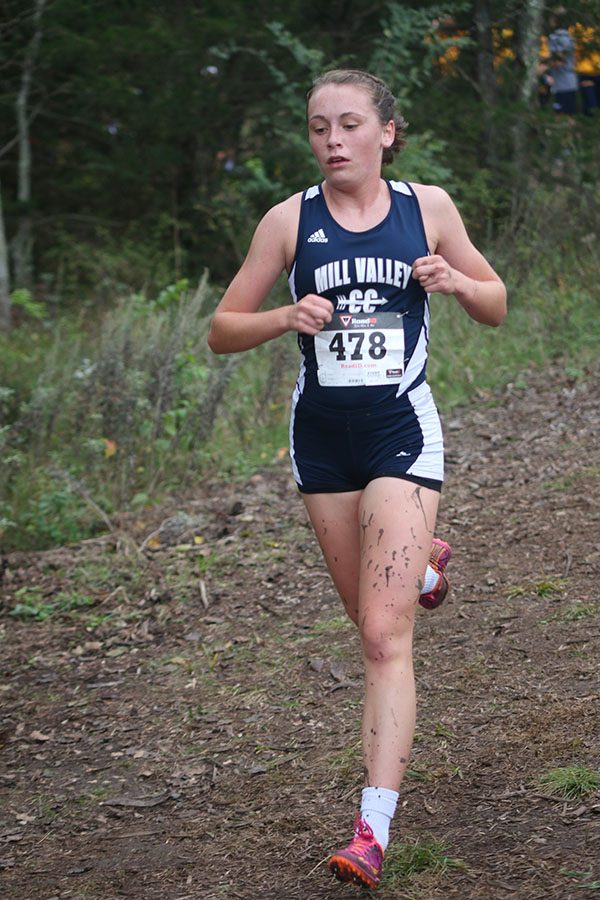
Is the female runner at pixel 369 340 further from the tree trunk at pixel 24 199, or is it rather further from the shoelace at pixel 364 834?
the tree trunk at pixel 24 199

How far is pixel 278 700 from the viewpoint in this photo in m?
4.71

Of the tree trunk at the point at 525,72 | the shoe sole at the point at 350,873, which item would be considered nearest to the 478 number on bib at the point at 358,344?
the shoe sole at the point at 350,873

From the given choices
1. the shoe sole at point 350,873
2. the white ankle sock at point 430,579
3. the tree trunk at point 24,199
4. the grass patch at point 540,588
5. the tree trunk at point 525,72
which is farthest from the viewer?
the tree trunk at point 24,199

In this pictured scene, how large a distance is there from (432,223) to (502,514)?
3.04 m

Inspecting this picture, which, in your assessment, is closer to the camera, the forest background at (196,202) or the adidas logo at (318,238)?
the adidas logo at (318,238)

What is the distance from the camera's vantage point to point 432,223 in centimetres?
336

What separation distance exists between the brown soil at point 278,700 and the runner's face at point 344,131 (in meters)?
1.87

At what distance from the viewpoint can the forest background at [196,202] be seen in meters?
7.62

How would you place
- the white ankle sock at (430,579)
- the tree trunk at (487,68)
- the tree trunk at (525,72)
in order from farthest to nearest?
Answer: the tree trunk at (487,68) < the tree trunk at (525,72) < the white ankle sock at (430,579)

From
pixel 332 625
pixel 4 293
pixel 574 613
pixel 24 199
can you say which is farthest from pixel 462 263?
pixel 24 199

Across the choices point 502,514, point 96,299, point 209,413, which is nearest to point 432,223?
point 502,514

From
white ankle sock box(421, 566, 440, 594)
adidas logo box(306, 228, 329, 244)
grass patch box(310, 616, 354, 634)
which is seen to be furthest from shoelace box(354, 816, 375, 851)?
grass patch box(310, 616, 354, 634)

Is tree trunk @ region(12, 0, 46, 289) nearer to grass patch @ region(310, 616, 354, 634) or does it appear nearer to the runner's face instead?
grass patch @ region(310, 616, 354, 634)

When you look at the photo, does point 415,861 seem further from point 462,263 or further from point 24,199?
point 24,199
